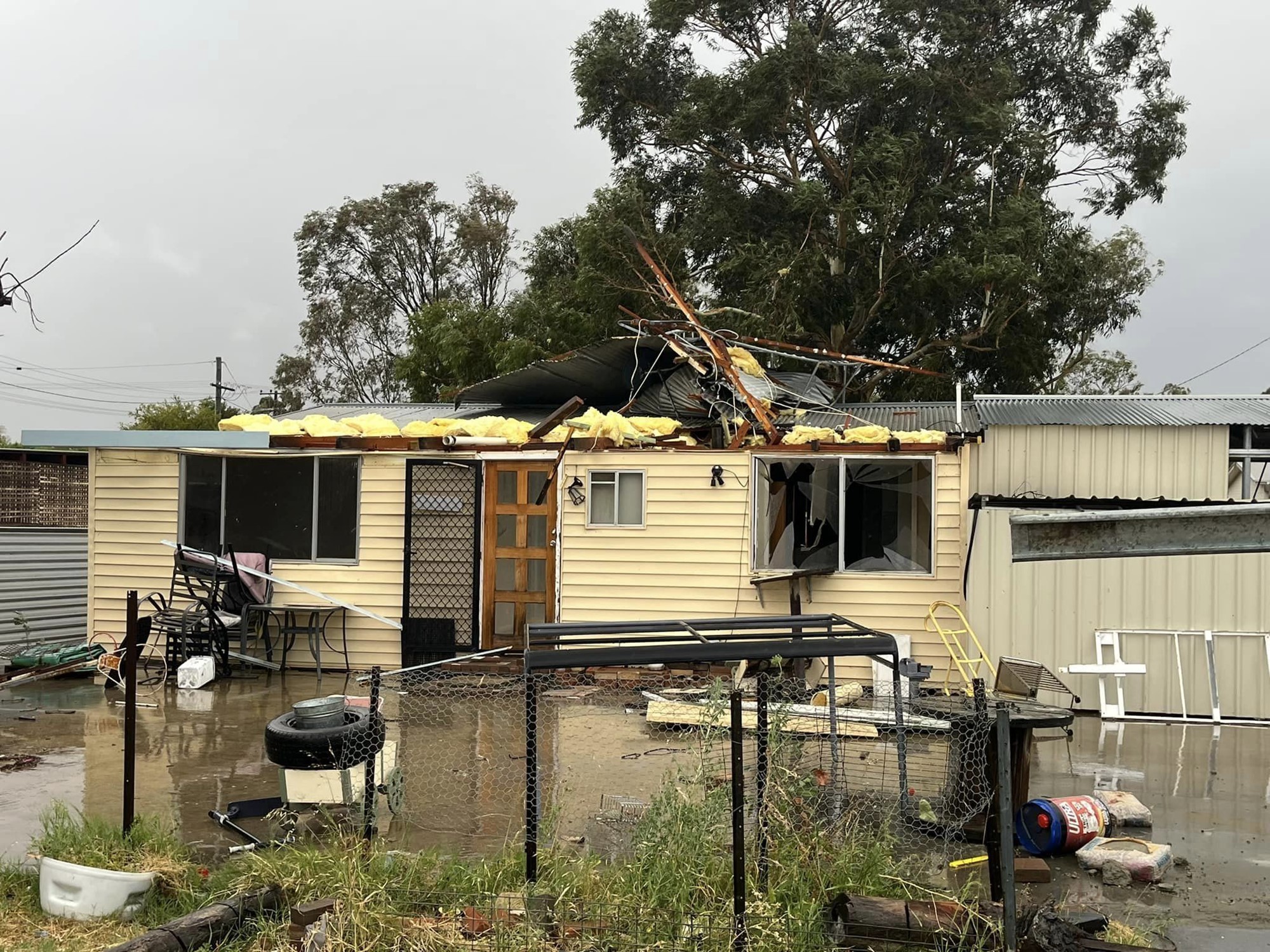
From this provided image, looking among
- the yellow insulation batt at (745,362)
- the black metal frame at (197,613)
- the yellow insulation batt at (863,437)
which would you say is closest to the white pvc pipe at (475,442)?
the black metal frame at (197,613)

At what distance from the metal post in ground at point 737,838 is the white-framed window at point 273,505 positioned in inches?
289

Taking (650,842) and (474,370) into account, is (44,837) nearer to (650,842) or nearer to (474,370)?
(650,842)

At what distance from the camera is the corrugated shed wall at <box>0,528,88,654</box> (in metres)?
11.5

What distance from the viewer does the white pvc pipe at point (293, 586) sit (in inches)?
387

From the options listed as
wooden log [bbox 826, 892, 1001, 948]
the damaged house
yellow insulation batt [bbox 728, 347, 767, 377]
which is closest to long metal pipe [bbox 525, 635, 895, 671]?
wooden log [bbox 826, 892, 1001, 948]

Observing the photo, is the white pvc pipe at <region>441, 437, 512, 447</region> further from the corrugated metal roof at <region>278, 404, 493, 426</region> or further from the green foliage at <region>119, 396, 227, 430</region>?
the green foliage at <region>119, 396, 227, 430</region>

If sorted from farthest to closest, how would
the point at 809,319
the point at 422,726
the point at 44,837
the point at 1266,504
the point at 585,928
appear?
the point at 809,319 → the point at 422,726 → the point at 1266,504 → the point at 44,837 → the point at 585,928

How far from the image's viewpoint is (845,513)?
32.2 feet

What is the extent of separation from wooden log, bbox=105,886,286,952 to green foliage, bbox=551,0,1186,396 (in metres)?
15.9

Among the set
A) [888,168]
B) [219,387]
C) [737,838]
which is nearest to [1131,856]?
[737,838]

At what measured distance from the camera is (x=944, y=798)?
5355mm

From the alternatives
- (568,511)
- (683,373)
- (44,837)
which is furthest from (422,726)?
(683,373)

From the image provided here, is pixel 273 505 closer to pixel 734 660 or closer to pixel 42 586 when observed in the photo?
→ pixel 42 586

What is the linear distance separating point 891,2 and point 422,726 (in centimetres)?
1854
